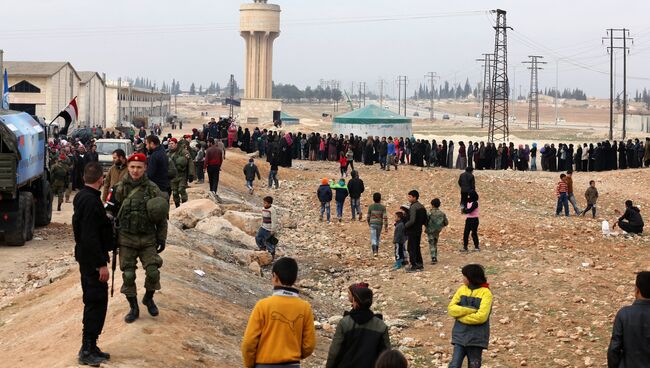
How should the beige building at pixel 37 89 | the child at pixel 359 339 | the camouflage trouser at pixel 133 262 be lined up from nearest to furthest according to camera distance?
the child at pixel 359 339 → the camouflage trouser at pixel 133 262 → the beige building at pixel 37 89

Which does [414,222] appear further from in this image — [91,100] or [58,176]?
[91,100]

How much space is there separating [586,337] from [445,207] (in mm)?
15969

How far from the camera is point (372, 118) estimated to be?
58562 millimetres

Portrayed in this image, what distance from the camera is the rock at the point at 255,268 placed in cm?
1745

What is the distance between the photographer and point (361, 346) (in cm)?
710

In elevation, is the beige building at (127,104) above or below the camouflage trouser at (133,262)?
above

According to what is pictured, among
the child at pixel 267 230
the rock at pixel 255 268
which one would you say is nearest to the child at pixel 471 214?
the child at pixel 267 230

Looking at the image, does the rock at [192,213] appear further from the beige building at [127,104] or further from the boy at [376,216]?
the beige building at [127,104]

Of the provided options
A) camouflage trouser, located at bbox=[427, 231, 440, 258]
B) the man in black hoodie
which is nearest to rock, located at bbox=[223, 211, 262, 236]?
camouflage trouser, located at bbox=[427, 231, 440, 258]

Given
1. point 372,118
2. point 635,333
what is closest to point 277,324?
point 635,333

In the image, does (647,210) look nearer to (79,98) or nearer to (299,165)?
(299,165)

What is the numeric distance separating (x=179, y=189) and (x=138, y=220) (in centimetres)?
1226

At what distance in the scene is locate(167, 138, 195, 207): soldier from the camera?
21.0 meters

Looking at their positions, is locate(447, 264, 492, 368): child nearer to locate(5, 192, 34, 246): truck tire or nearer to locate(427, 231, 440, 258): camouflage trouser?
locate(427, 231, 440, 258): camouflage trouser
